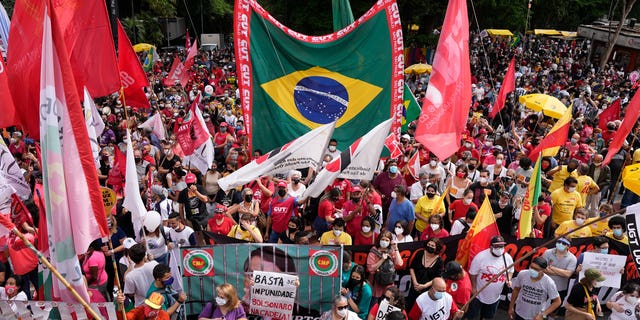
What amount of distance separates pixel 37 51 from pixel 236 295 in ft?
11.1

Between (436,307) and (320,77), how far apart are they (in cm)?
469

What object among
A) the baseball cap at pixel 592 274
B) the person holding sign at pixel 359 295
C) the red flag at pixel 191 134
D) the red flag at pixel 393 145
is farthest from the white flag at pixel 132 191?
the baseball cap at pixel 592 274

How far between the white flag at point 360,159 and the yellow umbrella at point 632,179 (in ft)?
11.4

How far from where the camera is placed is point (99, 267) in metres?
6.47

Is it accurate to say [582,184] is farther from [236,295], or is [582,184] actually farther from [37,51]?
[37,51]

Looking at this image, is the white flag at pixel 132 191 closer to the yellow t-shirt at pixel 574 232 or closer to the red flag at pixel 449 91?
the red flag at pixel 449 91

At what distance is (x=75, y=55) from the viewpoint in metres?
8.39

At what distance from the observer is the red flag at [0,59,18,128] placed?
24.4 ft

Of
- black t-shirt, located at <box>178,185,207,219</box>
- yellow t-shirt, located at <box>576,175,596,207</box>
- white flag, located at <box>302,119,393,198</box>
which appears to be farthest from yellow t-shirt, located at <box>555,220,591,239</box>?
black t-shirt, located at <box>178,185,207,219</box>

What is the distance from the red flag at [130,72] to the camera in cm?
1167

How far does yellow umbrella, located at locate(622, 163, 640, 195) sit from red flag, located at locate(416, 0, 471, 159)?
228 centimetres

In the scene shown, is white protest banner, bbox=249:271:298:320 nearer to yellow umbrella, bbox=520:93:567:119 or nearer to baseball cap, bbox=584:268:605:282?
baseball cap, bbox=584:268:605:282

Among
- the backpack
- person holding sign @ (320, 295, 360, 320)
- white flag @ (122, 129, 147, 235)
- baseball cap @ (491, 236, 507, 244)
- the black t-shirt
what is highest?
white flag @ (122, 129, 147, 235)

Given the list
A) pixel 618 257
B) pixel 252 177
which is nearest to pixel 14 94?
pixel 252 177
